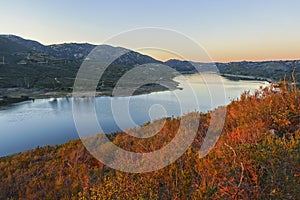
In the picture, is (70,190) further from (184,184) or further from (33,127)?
(33,127)

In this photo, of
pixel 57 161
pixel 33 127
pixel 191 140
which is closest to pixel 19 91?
pixel 33 127

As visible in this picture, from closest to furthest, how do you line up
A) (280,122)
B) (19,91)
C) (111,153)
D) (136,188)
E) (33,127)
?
(136,188)
(280,122)
(111,153)
(33,127)
(19,91)

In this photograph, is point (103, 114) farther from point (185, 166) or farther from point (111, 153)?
point (185, 166)

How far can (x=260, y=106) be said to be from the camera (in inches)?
235

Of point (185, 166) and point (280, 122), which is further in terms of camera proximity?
point (280, 122)

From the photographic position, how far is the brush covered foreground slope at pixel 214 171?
2783 millimetres

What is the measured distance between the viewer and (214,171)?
3.34 m

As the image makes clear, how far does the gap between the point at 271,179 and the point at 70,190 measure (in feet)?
13.6

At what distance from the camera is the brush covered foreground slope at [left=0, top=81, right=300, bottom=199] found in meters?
2.78

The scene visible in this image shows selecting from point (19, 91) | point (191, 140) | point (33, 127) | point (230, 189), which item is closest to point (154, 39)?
point (191, 140)

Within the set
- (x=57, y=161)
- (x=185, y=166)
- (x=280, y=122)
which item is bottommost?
(x=57, y=161)

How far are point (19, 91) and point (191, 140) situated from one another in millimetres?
60080

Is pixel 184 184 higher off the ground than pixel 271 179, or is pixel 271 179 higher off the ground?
pixel 271 179

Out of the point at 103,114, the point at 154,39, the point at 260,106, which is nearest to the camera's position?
the point at 260,106
